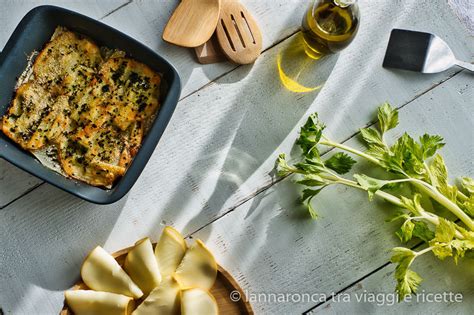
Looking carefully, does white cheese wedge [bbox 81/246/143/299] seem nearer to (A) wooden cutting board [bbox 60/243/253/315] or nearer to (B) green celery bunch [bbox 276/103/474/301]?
(A) wooden cutting board [bbox 60/243/253/315]

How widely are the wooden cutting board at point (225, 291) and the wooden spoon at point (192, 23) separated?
52 cm

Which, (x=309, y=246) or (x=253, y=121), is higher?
(x=253, y=121)

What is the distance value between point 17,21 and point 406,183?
41.1 inches

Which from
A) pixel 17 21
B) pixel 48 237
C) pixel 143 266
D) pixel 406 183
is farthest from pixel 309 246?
pixel 17 21

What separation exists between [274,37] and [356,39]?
21 centimetres

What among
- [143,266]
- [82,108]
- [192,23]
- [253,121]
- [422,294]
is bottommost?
[422,294]

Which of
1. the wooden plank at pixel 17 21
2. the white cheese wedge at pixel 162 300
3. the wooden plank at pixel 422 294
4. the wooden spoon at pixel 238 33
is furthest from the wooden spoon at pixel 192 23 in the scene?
the wooden plank at pixel 422 294

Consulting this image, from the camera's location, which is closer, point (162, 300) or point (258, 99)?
point (162, 300)

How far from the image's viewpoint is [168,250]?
1.40m

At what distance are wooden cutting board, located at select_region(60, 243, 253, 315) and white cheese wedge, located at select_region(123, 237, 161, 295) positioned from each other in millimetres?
27

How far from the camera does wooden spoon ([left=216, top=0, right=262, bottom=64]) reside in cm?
146

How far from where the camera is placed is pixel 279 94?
1496 mm

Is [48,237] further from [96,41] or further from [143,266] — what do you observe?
[96,41]

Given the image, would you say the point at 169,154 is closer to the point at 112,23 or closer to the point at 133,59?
the point at 133,59
